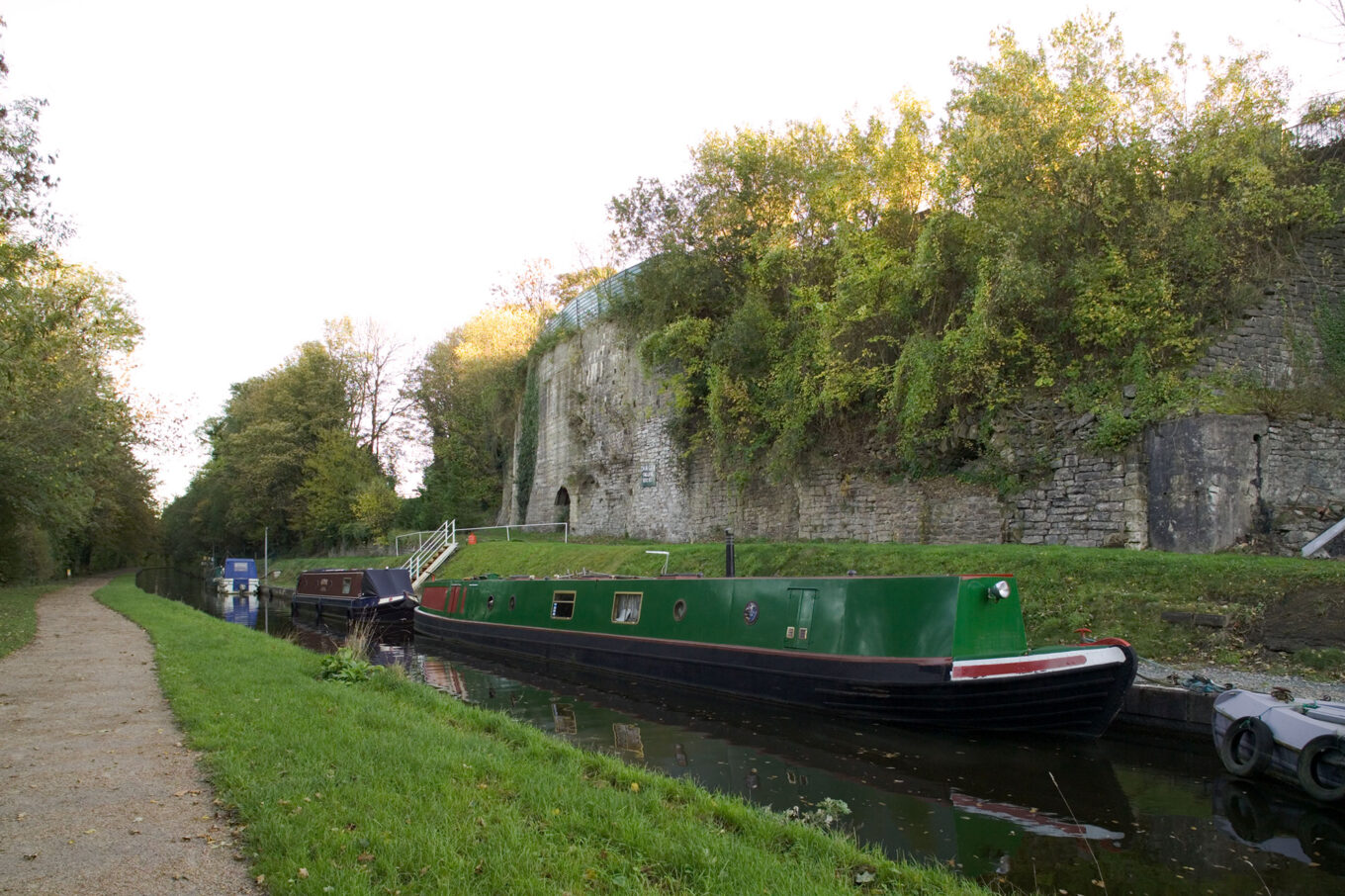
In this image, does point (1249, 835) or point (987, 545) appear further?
point (987, 545)

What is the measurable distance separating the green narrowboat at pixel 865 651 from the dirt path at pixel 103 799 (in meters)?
5.72

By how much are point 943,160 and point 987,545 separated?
7488mm

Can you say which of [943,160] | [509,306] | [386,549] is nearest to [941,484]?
[943,160]

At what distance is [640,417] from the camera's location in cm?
2345

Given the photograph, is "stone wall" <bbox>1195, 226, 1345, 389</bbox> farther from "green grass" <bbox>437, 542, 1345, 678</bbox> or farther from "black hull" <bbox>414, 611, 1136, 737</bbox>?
"black hull" <bbox>414, 611, 1136, 737</bbox>

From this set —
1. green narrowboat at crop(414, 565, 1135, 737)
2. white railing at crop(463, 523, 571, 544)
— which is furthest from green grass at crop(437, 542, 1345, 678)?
white railing at crop(463, 523, 571, 544)

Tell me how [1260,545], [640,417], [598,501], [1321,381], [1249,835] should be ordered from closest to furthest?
[1249,835], [1260,545], [1321,381], [640,417], [598,501]

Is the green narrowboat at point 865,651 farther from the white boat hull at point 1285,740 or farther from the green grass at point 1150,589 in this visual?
the green grass at point 1150,589

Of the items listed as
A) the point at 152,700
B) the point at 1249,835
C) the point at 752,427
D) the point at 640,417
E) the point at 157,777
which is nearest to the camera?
the point at 157,777

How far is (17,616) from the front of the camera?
49.2 feet

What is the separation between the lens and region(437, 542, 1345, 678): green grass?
8.21m

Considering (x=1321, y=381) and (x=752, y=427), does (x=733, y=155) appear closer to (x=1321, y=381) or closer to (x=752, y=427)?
(x=752, y=427)

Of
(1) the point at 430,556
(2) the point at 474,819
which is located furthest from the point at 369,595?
(2) the point at 474,819

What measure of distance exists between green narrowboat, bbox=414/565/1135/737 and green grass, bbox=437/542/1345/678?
1488 mm
